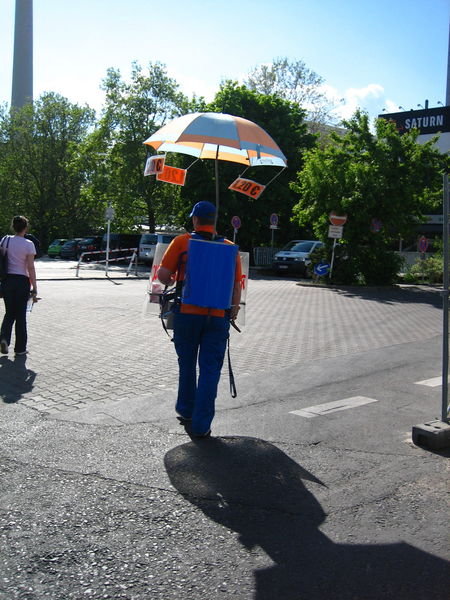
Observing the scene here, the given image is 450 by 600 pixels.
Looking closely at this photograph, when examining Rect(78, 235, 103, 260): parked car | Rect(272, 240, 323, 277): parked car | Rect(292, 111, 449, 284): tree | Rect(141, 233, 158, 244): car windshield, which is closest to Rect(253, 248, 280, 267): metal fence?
Rect(141, 233, 158, 244): car windshield

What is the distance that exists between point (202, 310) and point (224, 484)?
147 centimetres

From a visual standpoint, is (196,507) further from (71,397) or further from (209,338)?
(71,397)

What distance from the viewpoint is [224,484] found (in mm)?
4262

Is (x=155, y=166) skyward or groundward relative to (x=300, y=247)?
skyward

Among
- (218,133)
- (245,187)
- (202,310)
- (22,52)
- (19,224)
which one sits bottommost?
(202,310)

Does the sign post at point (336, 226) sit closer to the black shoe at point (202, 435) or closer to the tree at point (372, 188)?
the tree at point (372, 188)

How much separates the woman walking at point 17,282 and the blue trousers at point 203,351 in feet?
12.8

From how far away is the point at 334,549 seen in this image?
3.40 metres

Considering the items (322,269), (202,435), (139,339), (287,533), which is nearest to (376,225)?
(322,269)

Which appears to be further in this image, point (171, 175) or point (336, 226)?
point (336, 226)

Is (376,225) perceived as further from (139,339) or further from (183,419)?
(183,419)

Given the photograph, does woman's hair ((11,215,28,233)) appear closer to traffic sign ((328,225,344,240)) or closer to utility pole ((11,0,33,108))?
traffic sign ((328,225,344,240))

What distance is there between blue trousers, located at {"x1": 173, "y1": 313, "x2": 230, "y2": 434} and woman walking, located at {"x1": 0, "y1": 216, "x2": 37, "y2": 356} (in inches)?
153

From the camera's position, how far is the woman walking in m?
8.46
